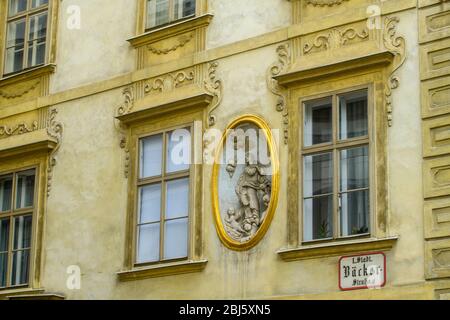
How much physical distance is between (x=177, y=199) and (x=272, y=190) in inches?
68.7

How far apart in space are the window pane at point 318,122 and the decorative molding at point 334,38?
0.70 meters

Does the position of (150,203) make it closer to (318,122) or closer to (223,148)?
(223,148)

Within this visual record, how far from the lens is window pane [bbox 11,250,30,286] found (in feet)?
58.6

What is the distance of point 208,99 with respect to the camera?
53.0 feet

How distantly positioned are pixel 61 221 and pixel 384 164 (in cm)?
570

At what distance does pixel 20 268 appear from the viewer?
1797 cm

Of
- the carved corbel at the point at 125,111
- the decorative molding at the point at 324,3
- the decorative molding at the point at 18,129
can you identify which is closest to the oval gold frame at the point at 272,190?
the decorative molding at the point at 324,3

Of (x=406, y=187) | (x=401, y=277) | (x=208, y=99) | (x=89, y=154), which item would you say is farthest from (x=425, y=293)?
(x=89, y=154)

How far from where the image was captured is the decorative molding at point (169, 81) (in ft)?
54.6

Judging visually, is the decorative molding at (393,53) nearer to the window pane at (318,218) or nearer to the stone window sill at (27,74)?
the window pane at (318,218)

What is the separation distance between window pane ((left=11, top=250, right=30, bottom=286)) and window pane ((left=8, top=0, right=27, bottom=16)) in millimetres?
4113

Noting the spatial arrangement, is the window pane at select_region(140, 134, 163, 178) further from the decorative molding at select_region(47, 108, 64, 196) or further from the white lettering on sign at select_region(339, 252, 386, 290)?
the white lettering on sign at select_region(339, 252, 386, 290)

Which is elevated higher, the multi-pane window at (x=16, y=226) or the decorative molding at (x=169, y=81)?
the decorative molding at (x=169, y=81)

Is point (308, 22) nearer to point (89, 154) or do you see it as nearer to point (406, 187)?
point (406, 187)
